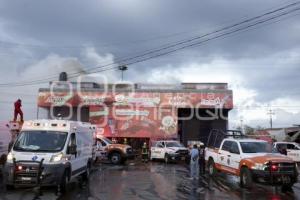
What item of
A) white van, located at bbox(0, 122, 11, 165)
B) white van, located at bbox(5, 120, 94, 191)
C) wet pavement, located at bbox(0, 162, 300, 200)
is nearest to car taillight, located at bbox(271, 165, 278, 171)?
wet pavement, located at bbox(0, 162, 300, 200)

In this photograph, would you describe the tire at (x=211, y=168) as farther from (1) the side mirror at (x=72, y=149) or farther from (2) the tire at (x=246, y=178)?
(1) the side mirror at (x=72, y=149)

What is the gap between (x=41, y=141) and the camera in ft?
47.6

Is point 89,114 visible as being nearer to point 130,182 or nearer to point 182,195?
point 130,182

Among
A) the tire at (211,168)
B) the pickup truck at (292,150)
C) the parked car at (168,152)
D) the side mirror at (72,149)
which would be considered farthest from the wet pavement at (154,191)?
the pickup truck at (292,150)

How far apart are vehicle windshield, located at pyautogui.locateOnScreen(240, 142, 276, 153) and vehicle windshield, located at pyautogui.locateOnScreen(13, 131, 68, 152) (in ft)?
23.3

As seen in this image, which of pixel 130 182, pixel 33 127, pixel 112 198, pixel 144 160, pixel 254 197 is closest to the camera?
pixel 112 198

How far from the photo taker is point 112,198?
43.3 feet

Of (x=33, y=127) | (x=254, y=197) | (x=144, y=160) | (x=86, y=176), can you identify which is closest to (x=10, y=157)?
(x=33, y=127)

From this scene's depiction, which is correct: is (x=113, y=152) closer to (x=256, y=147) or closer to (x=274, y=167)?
(x=256, y=147)

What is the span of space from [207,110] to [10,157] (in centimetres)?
3180

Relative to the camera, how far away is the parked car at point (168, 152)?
3209 cm

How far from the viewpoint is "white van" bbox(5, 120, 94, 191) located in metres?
13.3

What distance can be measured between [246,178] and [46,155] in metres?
7.17

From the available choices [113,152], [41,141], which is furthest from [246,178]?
[113,152]
